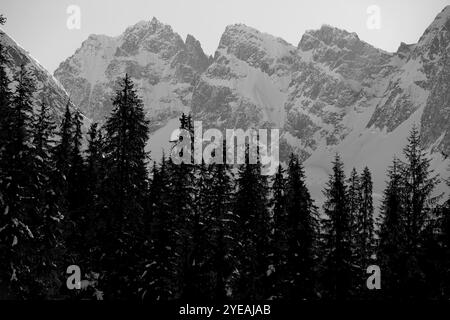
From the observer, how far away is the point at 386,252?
37.4m

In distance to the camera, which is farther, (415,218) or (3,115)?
(415,218)

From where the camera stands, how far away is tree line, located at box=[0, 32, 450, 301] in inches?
1062

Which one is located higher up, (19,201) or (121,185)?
(121,185)

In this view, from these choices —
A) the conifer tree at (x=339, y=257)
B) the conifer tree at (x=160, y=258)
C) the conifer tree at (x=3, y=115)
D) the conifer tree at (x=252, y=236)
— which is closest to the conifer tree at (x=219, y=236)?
the conifer tree at (x=252, y=236)

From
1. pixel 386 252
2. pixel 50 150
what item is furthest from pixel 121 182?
pixel 386 252

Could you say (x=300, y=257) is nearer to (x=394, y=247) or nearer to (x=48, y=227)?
(x=394, y=247)

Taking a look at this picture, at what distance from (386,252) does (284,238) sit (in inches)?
283

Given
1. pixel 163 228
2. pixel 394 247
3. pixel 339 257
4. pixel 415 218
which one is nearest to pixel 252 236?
pixel 339 257

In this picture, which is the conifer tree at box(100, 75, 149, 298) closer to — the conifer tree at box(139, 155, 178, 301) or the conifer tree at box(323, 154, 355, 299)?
the conifer tree at box(139, 155, 178, 301)

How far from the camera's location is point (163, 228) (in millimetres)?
32750

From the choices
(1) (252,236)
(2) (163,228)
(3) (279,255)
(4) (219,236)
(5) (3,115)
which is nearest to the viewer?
(5) (3,115)

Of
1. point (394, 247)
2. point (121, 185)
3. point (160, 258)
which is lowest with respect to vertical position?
point (160, 258)

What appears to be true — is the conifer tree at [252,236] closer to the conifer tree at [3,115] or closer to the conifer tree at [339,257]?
the conifer tree at [339,257]
